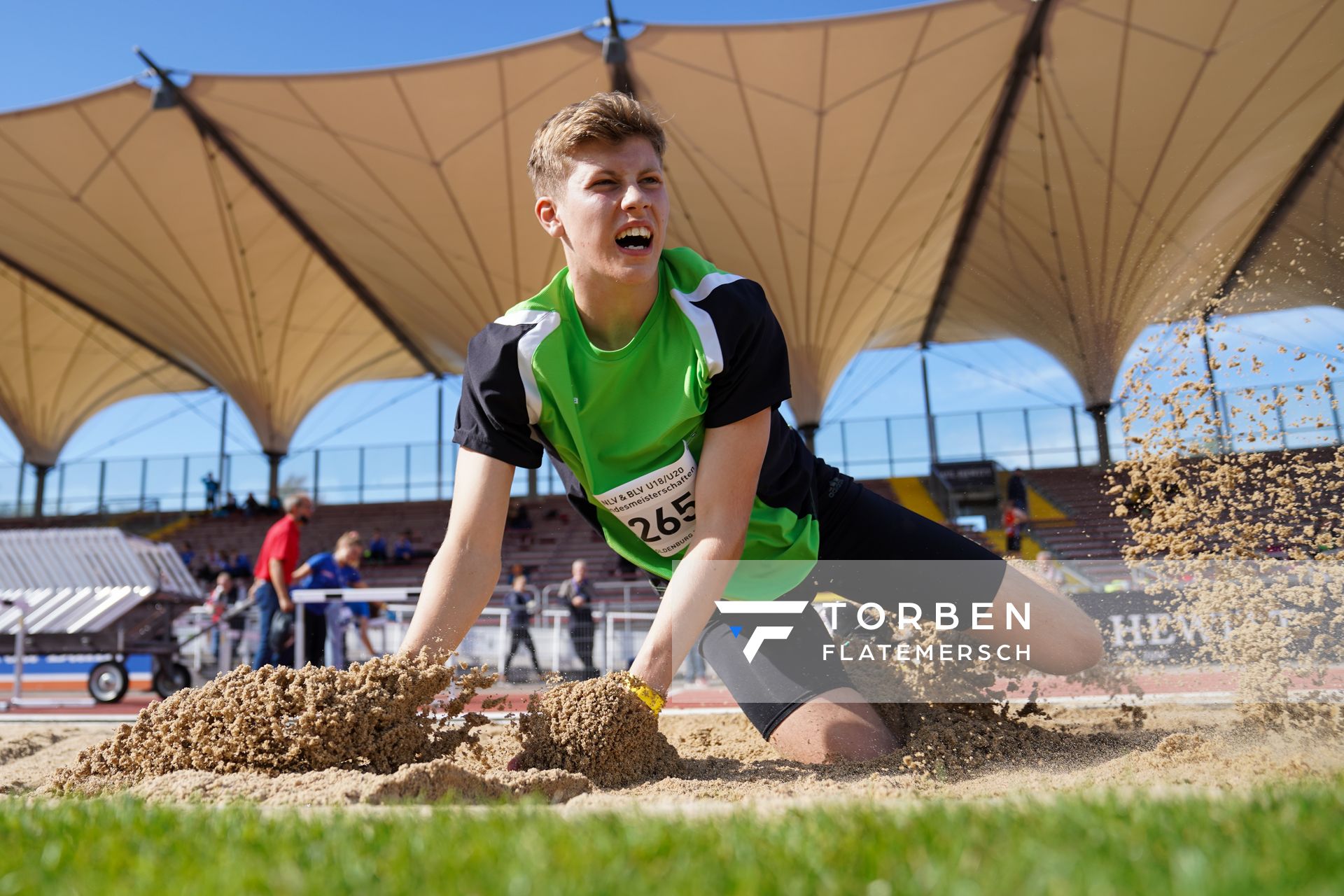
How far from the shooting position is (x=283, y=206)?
24422mm

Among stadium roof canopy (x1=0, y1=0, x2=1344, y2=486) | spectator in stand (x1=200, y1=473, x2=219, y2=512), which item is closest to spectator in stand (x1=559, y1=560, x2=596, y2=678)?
stadium roof canopy (x1=0, y1=0, x2=1344, y2=486)

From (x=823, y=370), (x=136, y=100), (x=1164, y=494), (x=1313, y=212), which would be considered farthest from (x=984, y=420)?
(x=1164, y=494)

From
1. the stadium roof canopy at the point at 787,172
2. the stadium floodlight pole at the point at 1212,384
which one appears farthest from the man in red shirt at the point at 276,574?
the stadium roof canopy at the point at 787,172

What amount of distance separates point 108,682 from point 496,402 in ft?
31.7

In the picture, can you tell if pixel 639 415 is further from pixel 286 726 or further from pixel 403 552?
pixel 403 552

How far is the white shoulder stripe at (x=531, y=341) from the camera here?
110 inches

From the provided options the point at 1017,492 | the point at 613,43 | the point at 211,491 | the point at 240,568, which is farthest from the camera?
the point at 211,491

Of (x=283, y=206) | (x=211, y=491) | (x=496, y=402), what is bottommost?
(x=496, y=402)

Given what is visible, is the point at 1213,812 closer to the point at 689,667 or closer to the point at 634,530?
the point at 634,530

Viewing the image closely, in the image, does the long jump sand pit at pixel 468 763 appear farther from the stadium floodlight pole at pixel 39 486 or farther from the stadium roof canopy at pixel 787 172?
the stadium floodlight pole at pixel 39 486

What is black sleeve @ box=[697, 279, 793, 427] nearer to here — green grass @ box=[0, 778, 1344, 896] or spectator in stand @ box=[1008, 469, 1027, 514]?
green grass @ box=[0, 778, 1344, 896]

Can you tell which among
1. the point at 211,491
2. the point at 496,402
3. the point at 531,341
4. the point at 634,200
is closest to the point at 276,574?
the point at 496,402

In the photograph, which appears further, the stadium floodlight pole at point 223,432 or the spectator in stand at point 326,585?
the stadium floodlight pole at point 223,432

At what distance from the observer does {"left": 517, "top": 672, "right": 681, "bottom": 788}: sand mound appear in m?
2.63
